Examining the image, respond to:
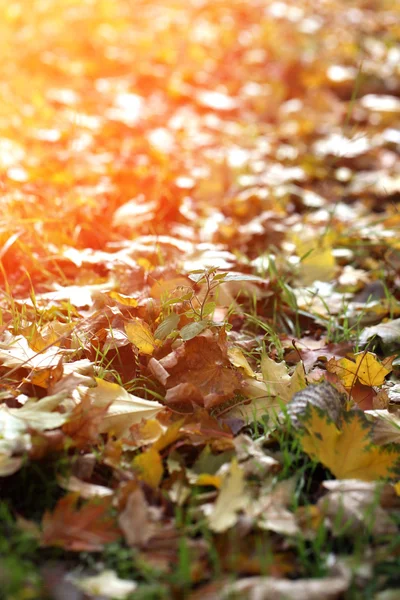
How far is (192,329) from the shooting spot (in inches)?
60.3

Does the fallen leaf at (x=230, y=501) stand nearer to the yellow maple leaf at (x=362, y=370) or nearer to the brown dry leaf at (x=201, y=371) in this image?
the brown dry leaf at (x=201, y=371)

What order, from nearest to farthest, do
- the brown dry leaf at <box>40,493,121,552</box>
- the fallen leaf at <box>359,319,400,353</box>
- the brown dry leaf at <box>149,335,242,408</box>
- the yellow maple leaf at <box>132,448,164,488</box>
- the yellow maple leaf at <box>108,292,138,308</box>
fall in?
1. the brown dry leaf at <box>40,493,121,552</box>
2. the yellow maple leaf at <box>132,448,164,488</box>
3. the brown dry leaf at <box>149,335,242,408</box>
4. the yellow maple leaf at <box>108,292,138,308</box>
5. the fallen leaf at <box>359,319,400,353</box>

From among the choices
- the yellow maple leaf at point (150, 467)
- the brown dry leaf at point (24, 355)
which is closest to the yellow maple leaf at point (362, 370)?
the yellow maple leaf at point (150, 467)

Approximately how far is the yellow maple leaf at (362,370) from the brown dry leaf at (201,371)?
277 mm

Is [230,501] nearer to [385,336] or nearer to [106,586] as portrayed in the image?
[106,586]

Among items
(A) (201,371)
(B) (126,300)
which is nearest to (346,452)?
(A) (201,371)

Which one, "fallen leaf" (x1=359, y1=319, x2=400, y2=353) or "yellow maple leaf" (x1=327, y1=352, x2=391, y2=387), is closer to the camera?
"yellow maple leaf" (x1=327, y1=352, x2=391, y2=387)

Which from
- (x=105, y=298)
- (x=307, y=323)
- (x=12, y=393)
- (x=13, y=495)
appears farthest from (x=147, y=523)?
(x=307, y=323)

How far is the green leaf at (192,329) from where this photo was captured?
4.99 ft

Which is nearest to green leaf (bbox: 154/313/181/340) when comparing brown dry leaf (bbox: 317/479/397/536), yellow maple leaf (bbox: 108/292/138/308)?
yellow maple leaf (bbox: 108/292/138/308)

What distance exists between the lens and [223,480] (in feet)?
4.04

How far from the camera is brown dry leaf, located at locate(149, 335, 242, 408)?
1.50m

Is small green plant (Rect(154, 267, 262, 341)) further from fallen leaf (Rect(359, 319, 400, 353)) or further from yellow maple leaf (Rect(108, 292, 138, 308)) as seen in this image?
fallen leaf (Rect(359, 319, 400, 353))

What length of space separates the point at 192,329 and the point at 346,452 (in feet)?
1.50
